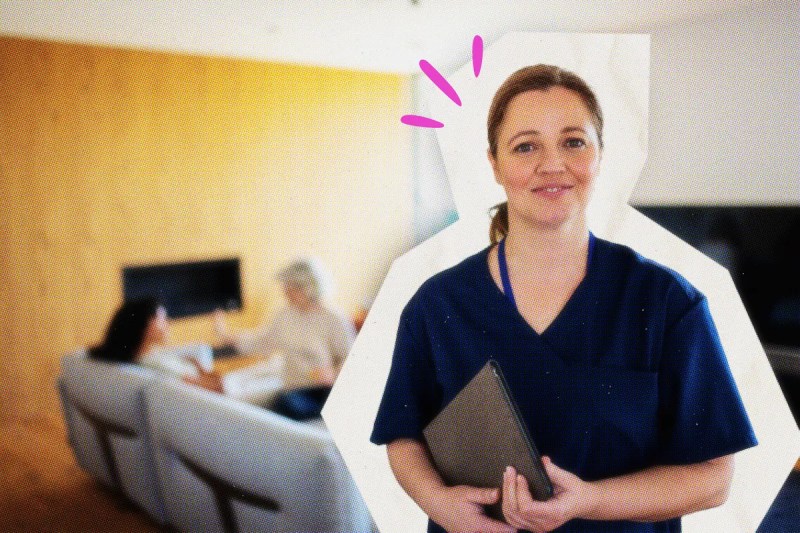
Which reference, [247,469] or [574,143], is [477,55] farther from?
[247,469]

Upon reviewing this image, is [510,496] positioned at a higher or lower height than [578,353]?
lower

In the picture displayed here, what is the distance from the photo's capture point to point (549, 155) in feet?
2.39

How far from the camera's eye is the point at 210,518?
149 cm

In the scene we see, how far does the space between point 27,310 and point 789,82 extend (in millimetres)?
2384

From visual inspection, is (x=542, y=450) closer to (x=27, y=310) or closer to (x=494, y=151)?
(x=494, y=151)

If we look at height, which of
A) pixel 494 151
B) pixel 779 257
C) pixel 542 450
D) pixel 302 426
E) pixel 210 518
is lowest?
pixel 210 518

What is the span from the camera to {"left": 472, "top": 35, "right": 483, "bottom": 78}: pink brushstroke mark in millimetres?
879

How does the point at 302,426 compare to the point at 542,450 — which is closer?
the point at 542,450

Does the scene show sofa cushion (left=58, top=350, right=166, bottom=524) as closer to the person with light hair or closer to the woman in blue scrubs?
the person with light hair

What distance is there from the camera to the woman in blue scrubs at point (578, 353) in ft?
2.38

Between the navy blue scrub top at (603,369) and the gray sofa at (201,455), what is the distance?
338 mm

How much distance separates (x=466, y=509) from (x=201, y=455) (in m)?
1.06

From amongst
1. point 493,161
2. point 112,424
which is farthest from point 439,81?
point 112,424

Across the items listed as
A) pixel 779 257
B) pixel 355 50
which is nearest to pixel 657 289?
pixel 355 50
